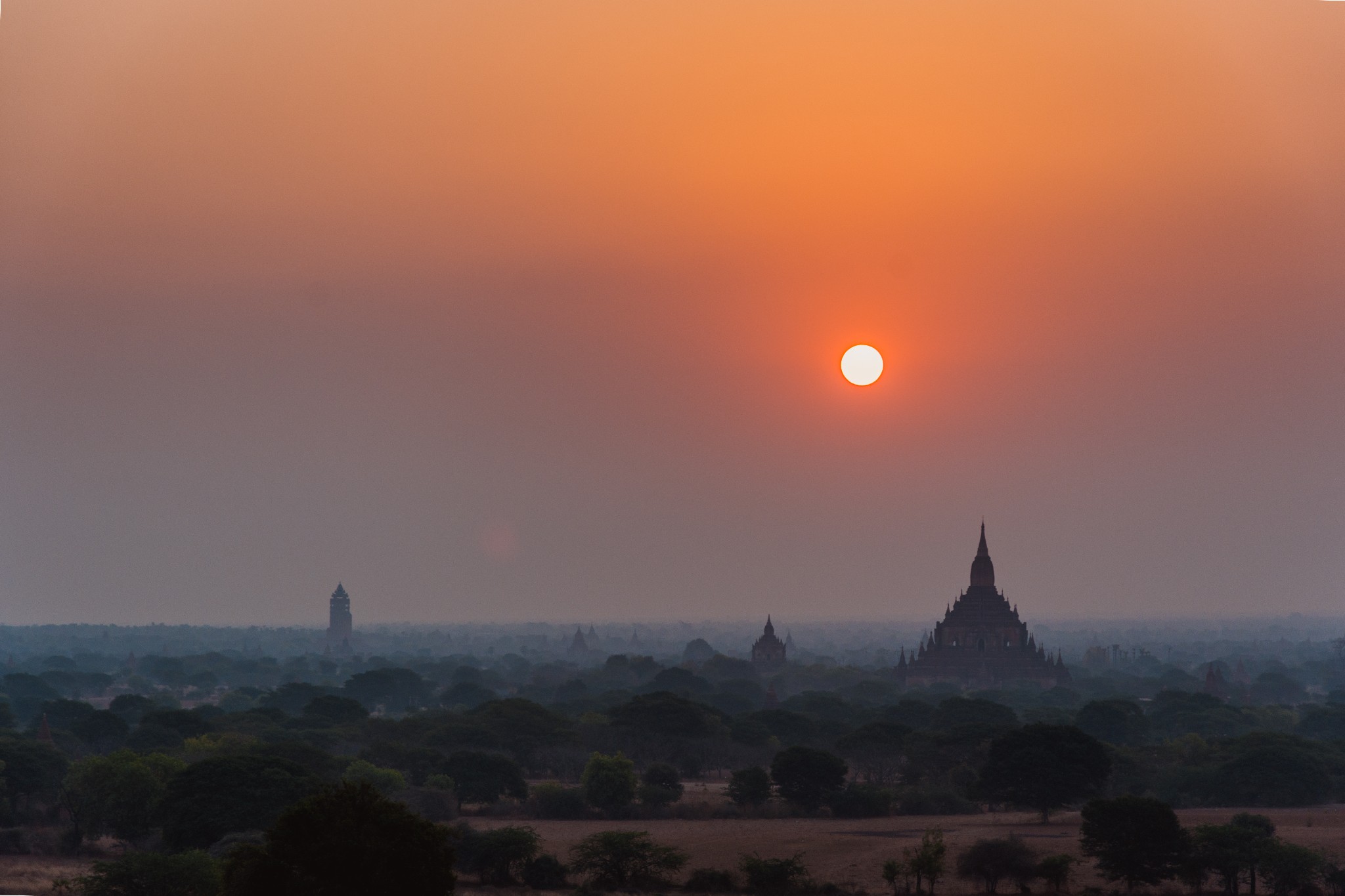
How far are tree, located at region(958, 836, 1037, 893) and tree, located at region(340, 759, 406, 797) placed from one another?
23.8 metres

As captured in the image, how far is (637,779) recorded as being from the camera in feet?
237

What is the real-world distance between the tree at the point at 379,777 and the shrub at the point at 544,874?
45.3 feet

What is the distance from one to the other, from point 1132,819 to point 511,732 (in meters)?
38.9

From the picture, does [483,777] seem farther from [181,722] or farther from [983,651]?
[983,651]

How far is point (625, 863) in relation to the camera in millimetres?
51906

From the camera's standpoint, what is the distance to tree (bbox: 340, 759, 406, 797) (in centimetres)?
6512

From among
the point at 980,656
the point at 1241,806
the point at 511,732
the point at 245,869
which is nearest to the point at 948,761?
the point at 1241,806

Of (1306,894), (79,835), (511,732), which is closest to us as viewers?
(1306,894)

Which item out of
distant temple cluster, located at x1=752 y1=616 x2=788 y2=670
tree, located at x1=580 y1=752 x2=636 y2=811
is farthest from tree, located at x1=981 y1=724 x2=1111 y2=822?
distant temple cluster, located at x1=752 y1=616 x2=788 y2=670

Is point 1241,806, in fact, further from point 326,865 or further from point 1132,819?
point 326,865

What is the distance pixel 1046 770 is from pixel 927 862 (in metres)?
16.4

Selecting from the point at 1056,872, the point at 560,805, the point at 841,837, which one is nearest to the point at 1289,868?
the point at 1056,872

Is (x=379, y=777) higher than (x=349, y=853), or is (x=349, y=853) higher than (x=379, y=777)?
(x=349, y=853)

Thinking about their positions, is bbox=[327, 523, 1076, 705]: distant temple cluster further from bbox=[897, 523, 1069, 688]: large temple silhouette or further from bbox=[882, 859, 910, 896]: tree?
bbox=[882, 859, 910, 896]: tree
